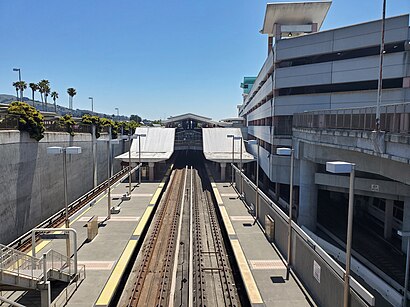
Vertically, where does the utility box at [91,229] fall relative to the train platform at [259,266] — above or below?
above

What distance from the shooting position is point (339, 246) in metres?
24.9

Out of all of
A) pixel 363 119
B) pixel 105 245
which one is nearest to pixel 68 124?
pixel 105 245

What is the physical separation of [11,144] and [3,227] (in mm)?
5154

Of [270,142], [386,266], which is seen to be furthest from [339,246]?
[270,142]

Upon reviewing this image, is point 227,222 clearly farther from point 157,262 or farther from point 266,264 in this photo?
point 266,264

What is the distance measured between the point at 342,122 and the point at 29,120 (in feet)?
71.3

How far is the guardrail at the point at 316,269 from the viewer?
10.2 metres

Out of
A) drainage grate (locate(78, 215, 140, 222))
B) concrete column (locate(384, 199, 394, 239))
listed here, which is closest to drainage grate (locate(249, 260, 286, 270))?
drainage grate (locate(78, 215, 140, 222))

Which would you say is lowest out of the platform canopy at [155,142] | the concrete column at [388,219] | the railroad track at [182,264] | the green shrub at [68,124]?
the railroad track at [182,264]

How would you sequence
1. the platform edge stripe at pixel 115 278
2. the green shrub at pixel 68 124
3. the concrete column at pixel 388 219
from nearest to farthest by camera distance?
the platform edge stripe at pixel 115 278 < the concrete column at pixel 388 219 < the green shrub at pixel 68 124

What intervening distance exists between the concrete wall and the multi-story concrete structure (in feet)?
70.2

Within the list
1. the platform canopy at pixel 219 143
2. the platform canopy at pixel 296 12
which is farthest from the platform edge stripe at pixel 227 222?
the platform canopy at pixel 296 12

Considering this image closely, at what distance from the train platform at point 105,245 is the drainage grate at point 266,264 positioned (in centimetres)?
686

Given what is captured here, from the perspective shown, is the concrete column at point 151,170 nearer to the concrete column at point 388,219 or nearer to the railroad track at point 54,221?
the railroad track at point 54,221
